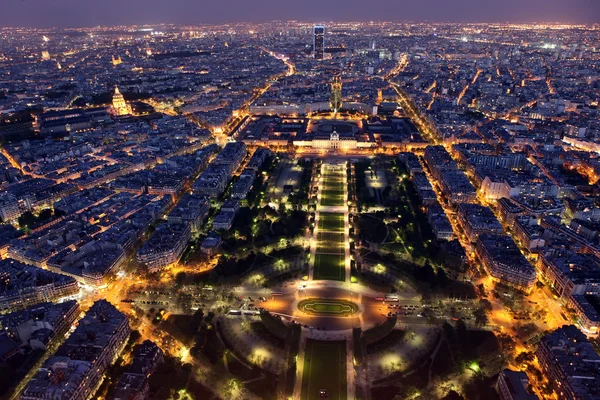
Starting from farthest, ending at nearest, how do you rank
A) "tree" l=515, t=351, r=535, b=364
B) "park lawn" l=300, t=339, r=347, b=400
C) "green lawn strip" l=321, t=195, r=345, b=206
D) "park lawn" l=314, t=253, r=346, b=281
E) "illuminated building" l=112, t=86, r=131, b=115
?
"illuminated building" l=112, t=86, r=131, b=115 < "green lawn strip" l=321, t=195, r=345, b=206 < "park lawn" l=314, t=253, r=346, b=281 < "tree" l=515, t=351, r=535, b=364 < "park lawn" l=300, t=339, r=347, b=400

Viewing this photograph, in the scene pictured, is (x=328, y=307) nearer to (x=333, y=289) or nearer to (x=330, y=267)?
(x=333, y=289)

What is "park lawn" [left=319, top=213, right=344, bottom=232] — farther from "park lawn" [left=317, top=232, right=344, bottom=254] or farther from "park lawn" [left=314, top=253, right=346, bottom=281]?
"park lawn" [left=314, top=253, right=346, bottom=281]

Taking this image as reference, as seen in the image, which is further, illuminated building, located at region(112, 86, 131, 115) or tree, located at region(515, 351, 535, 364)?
illuminated building, located at region(112, 86, 131, 115)

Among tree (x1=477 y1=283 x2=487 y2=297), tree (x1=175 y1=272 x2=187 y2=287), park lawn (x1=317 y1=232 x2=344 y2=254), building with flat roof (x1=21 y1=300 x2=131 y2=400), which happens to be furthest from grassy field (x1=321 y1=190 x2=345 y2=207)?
building with flat roof (x1=21 y1=300 x2=131 y2=400)

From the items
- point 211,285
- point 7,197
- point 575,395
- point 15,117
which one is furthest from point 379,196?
point 15,117

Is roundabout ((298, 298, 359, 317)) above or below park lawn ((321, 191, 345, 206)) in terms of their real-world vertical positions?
below

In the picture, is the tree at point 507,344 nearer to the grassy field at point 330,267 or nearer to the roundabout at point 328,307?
the roundabout at point 328,307

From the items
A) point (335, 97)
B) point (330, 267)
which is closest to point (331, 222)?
point (330, 267)

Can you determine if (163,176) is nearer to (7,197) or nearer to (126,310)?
(7,197)
